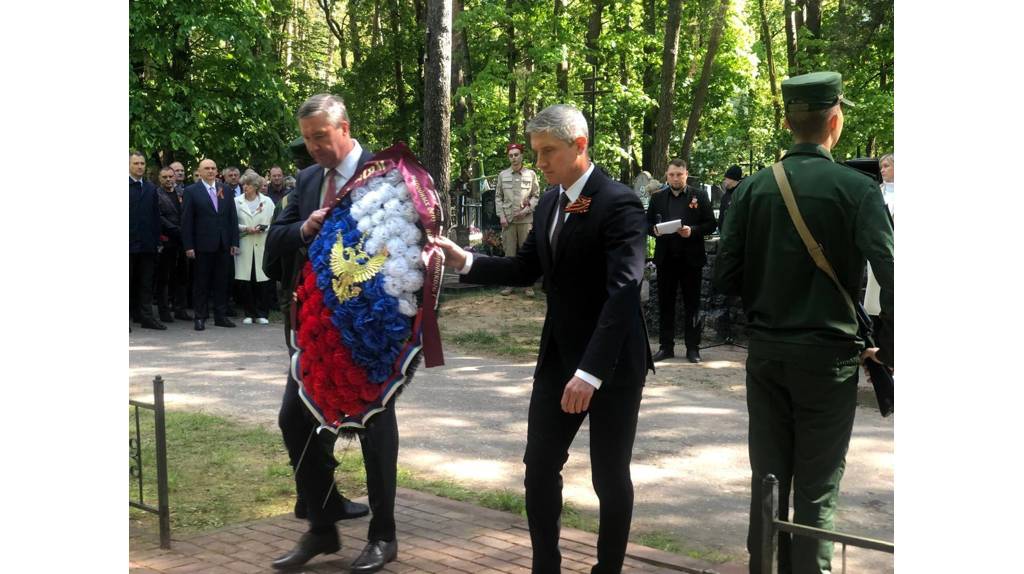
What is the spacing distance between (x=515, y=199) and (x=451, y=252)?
1109 centimetres

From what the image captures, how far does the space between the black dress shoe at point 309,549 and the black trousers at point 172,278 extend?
413 inches

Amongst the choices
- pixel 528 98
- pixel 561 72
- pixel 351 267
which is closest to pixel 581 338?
pixel 351 267

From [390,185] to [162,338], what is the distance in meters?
9.40

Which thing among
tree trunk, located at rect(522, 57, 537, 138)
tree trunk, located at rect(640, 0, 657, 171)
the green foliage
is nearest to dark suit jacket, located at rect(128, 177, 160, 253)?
the green foliage

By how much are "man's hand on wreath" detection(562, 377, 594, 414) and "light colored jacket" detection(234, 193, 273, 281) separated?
37.5ft

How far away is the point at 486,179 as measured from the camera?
25.5 m

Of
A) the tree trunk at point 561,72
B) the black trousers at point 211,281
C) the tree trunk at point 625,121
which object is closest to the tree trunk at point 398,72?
the tree trunk at point 561,72

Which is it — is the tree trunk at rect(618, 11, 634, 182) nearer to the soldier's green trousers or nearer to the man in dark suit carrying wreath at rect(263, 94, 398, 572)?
the man in dark suit carrying wreath at rect(263, 94, 398, 572)

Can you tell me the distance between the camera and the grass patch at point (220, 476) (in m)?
6.24

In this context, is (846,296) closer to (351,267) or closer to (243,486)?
(351,267)

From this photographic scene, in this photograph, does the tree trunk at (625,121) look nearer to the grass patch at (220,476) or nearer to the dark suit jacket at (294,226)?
the grass patch at (220,476)

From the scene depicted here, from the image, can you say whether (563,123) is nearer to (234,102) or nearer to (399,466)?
(399,466)

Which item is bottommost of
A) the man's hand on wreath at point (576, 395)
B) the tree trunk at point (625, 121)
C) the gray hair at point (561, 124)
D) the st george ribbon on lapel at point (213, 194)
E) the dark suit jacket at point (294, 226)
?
the man's hand on wreath at point (576, 395)

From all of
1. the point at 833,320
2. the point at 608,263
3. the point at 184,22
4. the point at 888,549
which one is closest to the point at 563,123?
the point at 608,263
